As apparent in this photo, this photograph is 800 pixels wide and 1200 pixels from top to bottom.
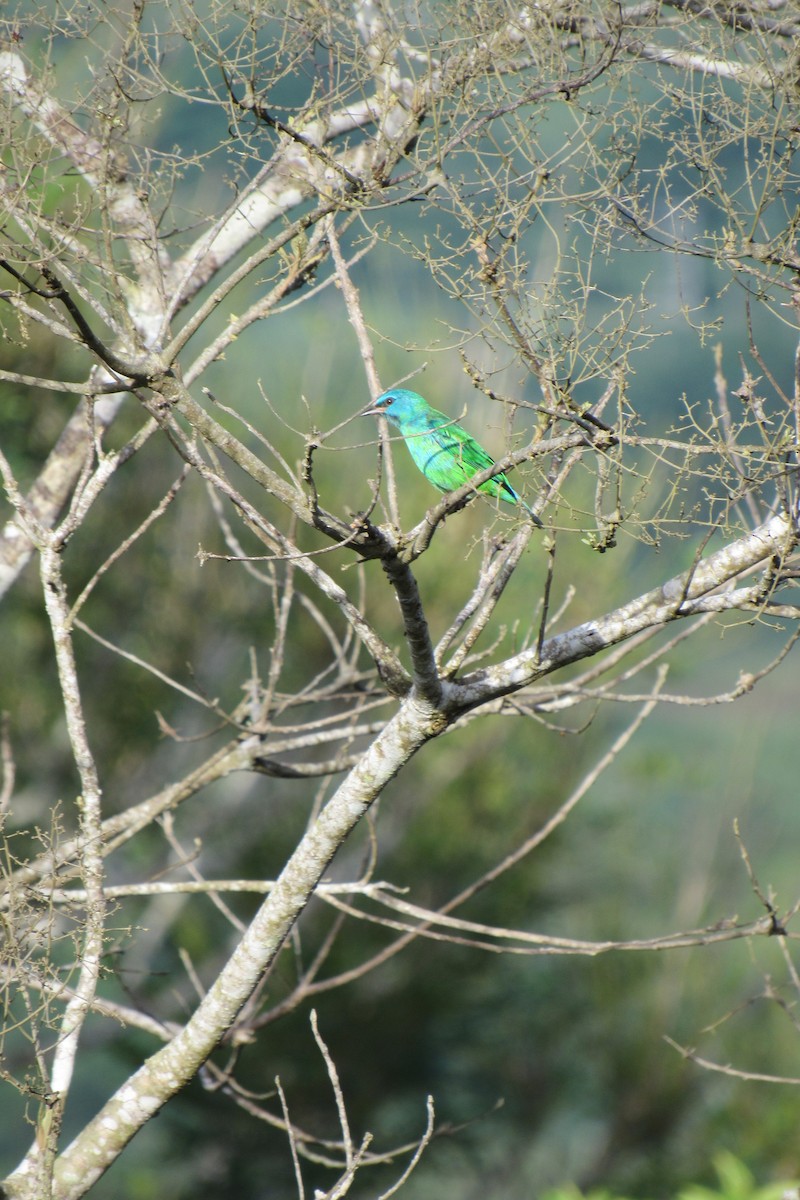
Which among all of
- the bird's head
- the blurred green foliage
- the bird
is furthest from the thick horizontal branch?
the blurred green foliage

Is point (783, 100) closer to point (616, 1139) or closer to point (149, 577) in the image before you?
point (149, 577)

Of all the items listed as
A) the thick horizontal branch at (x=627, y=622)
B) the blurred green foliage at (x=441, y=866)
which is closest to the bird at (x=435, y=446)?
the thick horizontal branch at (x=627, y=622)

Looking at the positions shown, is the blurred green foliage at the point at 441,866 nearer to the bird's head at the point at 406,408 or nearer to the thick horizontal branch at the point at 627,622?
the bird's head at the point at 406,408

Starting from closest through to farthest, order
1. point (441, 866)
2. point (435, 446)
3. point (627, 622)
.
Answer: point (627, 622) → point (435, 446) → point (441, 866)

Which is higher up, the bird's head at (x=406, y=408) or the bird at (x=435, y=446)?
the bird's head at (x=406, y=408)

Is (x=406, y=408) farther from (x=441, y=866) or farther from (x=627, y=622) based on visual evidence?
(x=441, y=866)

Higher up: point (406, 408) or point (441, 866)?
point (406, 408)

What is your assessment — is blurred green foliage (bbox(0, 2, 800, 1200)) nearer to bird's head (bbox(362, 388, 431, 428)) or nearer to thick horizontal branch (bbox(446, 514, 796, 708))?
bird's head (bbox(362, 388, 431, 428))

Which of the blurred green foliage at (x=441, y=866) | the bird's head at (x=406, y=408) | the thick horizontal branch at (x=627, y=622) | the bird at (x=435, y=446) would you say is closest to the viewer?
the thick horizontal branch at (x=627, y=622)

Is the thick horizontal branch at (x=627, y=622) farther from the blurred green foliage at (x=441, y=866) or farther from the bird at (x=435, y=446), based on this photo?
the blurred green foliage at (x=441, y=866)

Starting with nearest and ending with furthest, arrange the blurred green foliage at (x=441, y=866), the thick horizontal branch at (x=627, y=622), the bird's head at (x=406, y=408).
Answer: the thick horizontal branch at (x=627, y=622), the bird's head at (x=406, y=408), the blurred green foliage at (x=441, y=866)

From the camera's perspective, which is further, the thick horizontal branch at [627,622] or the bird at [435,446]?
the bird at [435,446]

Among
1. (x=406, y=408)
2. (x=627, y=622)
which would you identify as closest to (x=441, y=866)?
(x=406, y=408)

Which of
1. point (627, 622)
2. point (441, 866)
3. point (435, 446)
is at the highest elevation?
point (435, 446)
